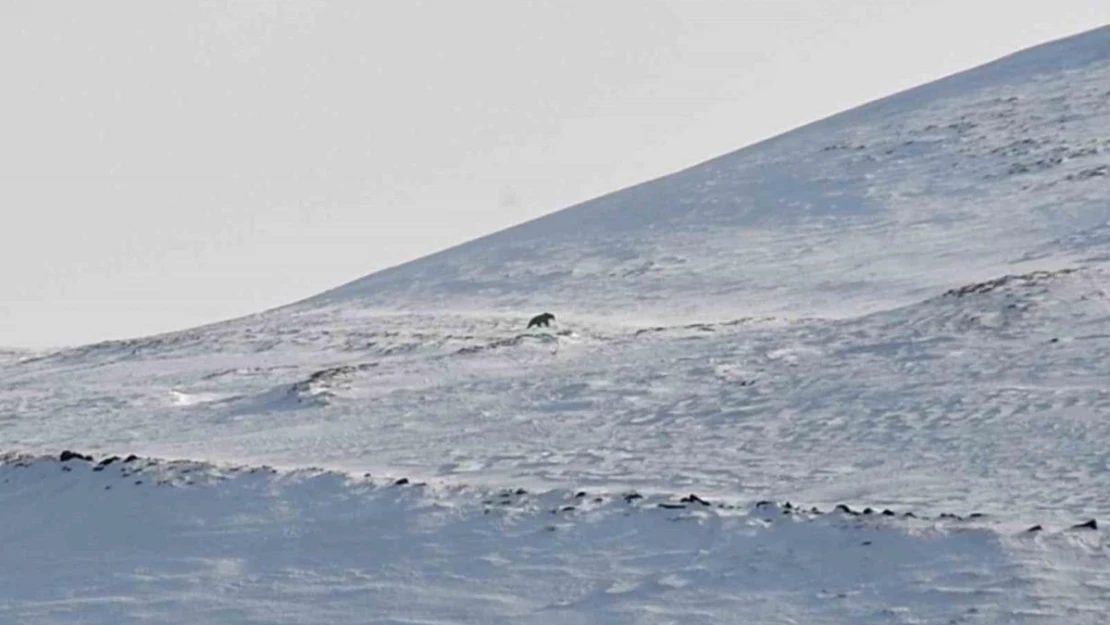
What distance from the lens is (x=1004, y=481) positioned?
10.5 metres

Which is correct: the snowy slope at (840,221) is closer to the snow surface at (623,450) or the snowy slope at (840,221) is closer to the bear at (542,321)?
the snow surface at (623,450)

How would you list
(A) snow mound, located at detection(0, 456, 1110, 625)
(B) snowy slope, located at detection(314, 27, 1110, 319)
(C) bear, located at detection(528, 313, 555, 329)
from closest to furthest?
1. (A) snow mound, located at detection(0, 456, 1110, 625)
2. (C) bear, located at detection(528, 313, 555, 329)
3. (B) snowy slope, located at detection(314, 27, 1110, 319)

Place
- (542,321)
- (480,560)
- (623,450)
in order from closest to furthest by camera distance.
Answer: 1. (480,560)
2. (623,450)
3. (542,321)

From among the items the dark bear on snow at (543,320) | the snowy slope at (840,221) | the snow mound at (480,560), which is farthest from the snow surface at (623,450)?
the dark bear on snow at (543,320)

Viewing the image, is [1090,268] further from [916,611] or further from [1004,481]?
[916,611]

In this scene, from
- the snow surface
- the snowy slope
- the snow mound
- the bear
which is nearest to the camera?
the snow mound

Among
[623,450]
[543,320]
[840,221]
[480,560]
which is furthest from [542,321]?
[480,560]

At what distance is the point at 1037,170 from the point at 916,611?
66.5ft

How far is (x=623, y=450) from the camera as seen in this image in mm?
12305

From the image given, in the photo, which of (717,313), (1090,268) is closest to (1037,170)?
(717,313)

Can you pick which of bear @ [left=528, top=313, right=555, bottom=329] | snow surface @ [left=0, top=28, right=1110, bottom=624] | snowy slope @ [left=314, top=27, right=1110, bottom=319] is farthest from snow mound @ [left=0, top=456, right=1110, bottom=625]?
snowy slope @ [left=314, top=27, right=1110, bottom=319]

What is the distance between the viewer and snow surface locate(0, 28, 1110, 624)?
29.6 feet

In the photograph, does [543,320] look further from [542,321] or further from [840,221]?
[840,221]

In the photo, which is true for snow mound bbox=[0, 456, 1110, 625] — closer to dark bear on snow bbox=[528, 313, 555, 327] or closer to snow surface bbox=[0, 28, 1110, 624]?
snow surface bbox=[0, 28, 1110, 624]
